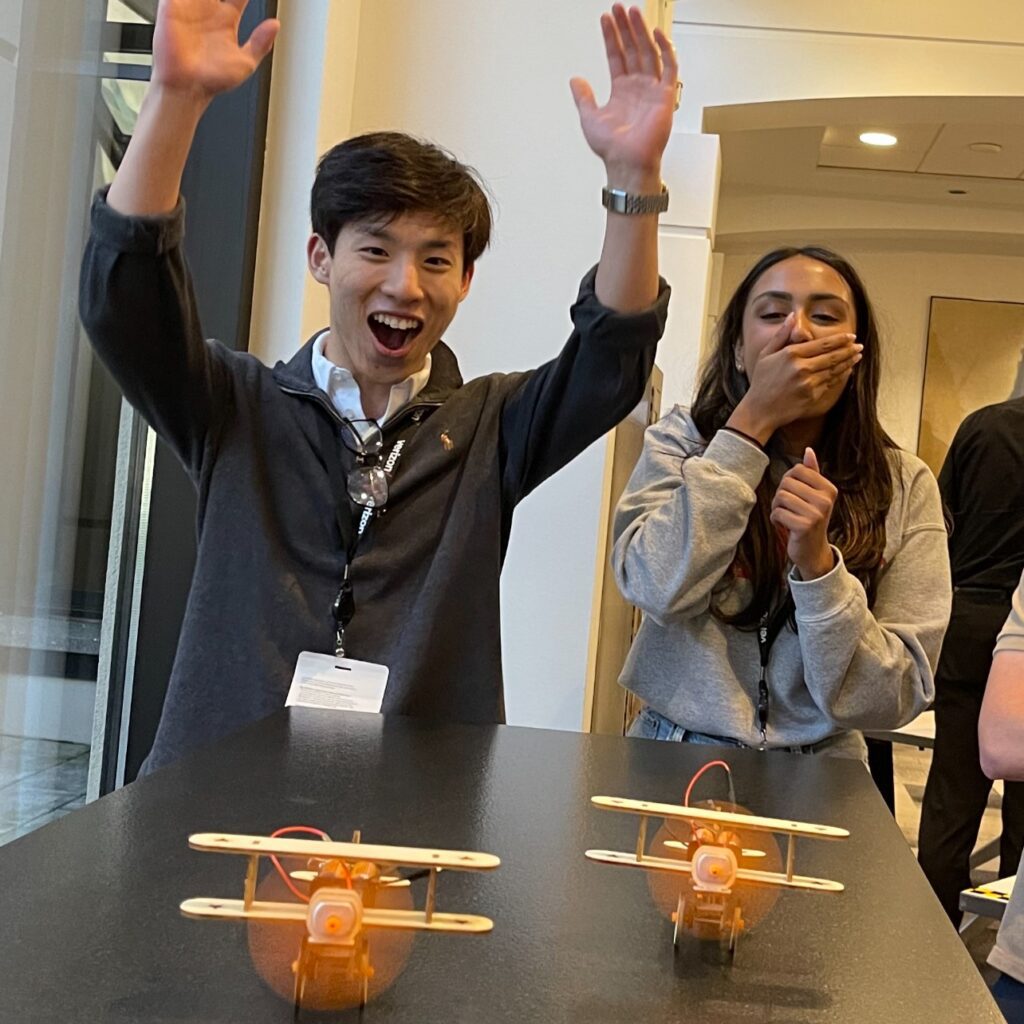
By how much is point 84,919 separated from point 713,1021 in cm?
28

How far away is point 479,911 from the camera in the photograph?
2.20 feet

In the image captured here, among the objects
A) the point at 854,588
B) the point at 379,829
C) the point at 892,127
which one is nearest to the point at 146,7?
the point at 854,588

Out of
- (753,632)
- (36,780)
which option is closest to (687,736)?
(753,632)

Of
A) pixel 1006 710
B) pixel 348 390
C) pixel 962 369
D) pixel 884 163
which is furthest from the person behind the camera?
pixel 962 369

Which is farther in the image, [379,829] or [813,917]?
[379,829]

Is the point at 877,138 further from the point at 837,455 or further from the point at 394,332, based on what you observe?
the point at 394,332

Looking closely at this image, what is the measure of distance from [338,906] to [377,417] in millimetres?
1015

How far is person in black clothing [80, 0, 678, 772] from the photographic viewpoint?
1370 mm

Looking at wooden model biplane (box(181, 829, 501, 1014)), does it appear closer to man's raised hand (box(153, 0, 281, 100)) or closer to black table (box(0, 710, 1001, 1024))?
black table (box(0, 710, 1001, 1024))

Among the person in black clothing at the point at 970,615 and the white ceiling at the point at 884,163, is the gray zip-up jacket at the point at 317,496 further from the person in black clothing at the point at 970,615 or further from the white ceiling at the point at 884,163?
the white ceiling at the point at 884,163

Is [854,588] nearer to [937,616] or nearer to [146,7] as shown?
[937,616]

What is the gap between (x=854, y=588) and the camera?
1.54 m

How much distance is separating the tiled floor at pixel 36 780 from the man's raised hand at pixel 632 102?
120cm

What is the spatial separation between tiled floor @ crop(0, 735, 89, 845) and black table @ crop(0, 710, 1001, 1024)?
42.2 inches
